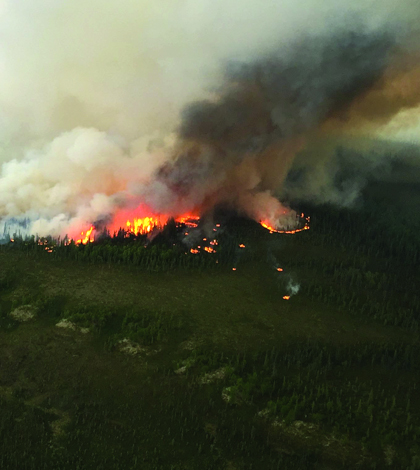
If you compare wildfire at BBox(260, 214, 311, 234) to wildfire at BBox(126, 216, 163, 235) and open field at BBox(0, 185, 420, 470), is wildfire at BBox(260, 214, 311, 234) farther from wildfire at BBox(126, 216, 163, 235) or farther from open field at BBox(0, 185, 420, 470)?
wildfire at BBox(126, 216, 163, 235)

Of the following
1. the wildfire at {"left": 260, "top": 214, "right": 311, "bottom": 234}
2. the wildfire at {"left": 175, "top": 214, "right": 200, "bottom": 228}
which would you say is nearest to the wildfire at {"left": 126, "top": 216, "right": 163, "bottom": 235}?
the wildfire at {"left": 175, "top": 214, "right": 200, "bottom": 228}

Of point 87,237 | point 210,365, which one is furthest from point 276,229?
point 210,365

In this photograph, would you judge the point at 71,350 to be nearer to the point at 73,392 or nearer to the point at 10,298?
the point at 73,392

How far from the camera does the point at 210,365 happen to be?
49750 mm

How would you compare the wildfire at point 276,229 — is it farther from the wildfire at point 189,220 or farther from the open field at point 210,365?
the open field at point 210,365

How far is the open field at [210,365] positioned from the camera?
3881cm

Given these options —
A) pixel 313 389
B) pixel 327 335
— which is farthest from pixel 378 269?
pixel 313 389

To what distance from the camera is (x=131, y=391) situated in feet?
150

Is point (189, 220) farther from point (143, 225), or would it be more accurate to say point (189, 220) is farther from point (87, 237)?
point (87, 237)

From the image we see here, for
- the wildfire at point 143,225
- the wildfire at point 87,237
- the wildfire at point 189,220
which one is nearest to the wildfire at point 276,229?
the wildfire at point 189,220

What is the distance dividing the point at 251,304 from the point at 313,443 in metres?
27.3

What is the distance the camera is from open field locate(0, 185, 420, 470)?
1528 inches

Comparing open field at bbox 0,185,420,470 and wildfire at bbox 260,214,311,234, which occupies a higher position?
wildfire at bbox 260,214,311,234

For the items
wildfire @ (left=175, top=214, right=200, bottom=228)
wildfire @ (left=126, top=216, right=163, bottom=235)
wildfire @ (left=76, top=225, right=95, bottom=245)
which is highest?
wildfire @ (left=175, top=214, right=200, bottom=228)
